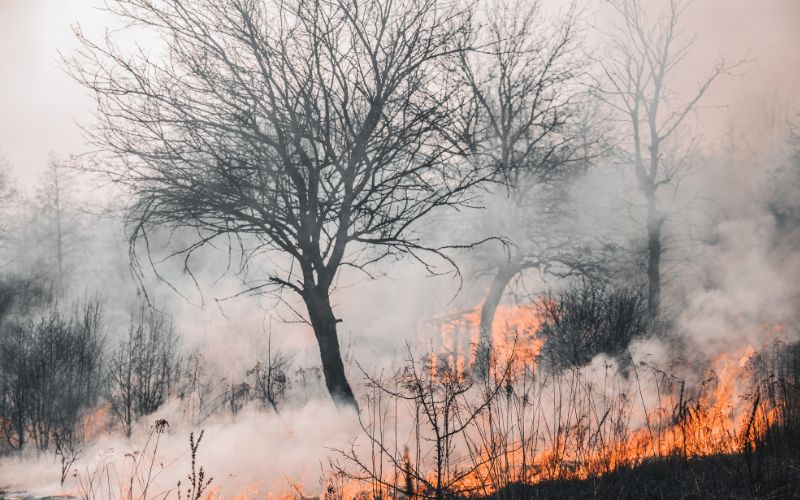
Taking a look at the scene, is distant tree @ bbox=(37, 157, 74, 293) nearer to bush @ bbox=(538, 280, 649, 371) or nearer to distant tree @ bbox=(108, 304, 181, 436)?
distant tree @ bbox=(108, 304, 181, 436)

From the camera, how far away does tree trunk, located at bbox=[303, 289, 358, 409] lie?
623cm

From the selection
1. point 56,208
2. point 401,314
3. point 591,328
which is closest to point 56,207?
point 56,208

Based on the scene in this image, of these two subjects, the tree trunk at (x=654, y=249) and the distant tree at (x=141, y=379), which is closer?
the distant tree at (x=141, y=379)

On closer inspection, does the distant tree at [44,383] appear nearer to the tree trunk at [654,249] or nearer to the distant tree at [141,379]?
the distant tree at [141,379]

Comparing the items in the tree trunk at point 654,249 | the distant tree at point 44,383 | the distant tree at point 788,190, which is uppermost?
the distant tree at point 788,190

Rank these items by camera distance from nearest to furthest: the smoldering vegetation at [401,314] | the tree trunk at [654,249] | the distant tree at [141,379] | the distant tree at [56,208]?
the smoldering vegetation at [401,314] → the distant tree at [141,379] → the tree trunk at [654,249] → the distant tree at [56,208]

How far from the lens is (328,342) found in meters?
6.30

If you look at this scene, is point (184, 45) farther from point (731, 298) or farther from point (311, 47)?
point (731, 298)

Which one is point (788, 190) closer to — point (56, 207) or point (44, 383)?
point (44, 383)

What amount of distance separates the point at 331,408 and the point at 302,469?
131 cm

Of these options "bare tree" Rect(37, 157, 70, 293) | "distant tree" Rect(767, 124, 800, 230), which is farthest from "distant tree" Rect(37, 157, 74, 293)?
"distant tree" Rect(767, 124, 800, 230)

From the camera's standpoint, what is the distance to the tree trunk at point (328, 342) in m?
6.23

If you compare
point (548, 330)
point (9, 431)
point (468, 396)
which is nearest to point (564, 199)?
point (548, 330)

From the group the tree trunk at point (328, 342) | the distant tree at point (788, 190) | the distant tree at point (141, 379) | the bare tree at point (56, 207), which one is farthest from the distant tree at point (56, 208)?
the distant tree at point (788, 190)
